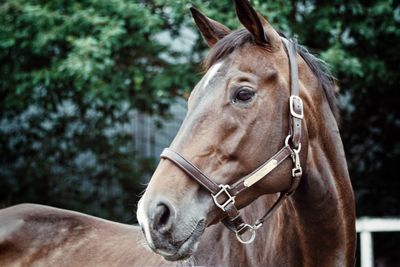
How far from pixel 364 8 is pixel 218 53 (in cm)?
338

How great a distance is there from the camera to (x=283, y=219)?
8.27 ft

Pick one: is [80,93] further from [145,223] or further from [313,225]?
[145,223]

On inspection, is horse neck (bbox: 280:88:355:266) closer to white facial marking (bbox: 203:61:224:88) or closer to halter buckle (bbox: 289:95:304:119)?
halter buckle (bbox: 289:95:304:119)

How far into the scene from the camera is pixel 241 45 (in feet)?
7.95

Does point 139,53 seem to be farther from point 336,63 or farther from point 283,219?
point 283,219

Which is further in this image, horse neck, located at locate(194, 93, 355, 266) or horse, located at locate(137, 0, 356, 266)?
horse neck, located at locate(194, 93, 355, 266)

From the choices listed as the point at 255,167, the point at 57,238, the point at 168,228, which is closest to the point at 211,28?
the point at 255,167

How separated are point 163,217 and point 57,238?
5.33 ft

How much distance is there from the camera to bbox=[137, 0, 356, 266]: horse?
2150mm

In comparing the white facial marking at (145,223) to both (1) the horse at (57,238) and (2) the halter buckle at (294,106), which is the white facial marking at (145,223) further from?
(1) the horse at (57,238)

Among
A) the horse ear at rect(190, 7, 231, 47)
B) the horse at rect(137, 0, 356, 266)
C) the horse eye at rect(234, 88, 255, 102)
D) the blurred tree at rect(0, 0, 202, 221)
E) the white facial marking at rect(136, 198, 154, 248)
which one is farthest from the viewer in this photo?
the blurred tree at rect(0, 0, 202, 221)

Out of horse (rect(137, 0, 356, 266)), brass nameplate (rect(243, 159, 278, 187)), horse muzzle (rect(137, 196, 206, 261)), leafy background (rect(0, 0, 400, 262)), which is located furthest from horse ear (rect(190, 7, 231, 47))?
leafy background (rect(0, 0, 400, 262))

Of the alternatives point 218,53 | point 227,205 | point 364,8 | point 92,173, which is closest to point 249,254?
point 227,205

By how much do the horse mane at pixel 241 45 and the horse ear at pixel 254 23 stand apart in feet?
0.13
